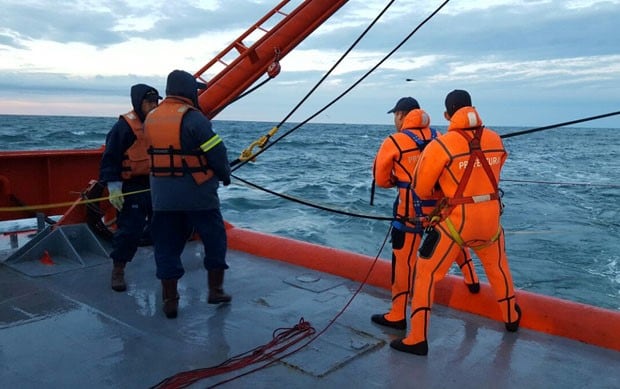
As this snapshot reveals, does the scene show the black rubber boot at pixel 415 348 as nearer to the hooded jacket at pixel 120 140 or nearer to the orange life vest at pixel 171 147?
the orange life vest at pixel 171 147

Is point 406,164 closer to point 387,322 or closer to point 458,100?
point 458,100

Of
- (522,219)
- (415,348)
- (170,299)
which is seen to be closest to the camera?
(415,348)

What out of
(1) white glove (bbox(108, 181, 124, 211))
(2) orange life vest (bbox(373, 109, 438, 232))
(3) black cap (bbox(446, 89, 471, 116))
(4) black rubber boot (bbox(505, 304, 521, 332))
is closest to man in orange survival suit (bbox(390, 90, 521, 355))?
(3) black cap (bbox(446, 89, 471, 116))

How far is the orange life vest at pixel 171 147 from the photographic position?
3.83m

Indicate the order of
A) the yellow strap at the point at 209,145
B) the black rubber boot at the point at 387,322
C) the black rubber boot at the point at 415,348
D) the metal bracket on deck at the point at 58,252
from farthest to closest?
the metal bracket on deck at the point at 58,252 → the black rubber boot at the point at 387,322 → the yellow strap at the point at 209,145 → the black rubber boot at the point at 415,348

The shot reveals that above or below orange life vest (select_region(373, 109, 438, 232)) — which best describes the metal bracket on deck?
below

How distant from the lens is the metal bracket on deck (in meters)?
5.23

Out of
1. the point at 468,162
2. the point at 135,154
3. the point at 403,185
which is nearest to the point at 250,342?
the point at 403,185

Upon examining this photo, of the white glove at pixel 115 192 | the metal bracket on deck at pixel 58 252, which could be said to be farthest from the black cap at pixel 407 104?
the metal bracket on deck at pixel 58 252

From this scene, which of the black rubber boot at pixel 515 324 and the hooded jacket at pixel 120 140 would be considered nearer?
the black rubber boot at pixel 515 324

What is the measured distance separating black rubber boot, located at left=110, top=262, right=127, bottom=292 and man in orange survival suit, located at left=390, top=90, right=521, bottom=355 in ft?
7.96

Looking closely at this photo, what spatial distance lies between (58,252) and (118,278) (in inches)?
47.4

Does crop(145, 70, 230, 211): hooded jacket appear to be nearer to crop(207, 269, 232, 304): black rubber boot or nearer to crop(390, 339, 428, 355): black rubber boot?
crop(207, 269, 232, 304): black rubber boot

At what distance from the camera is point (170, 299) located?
4125mm
